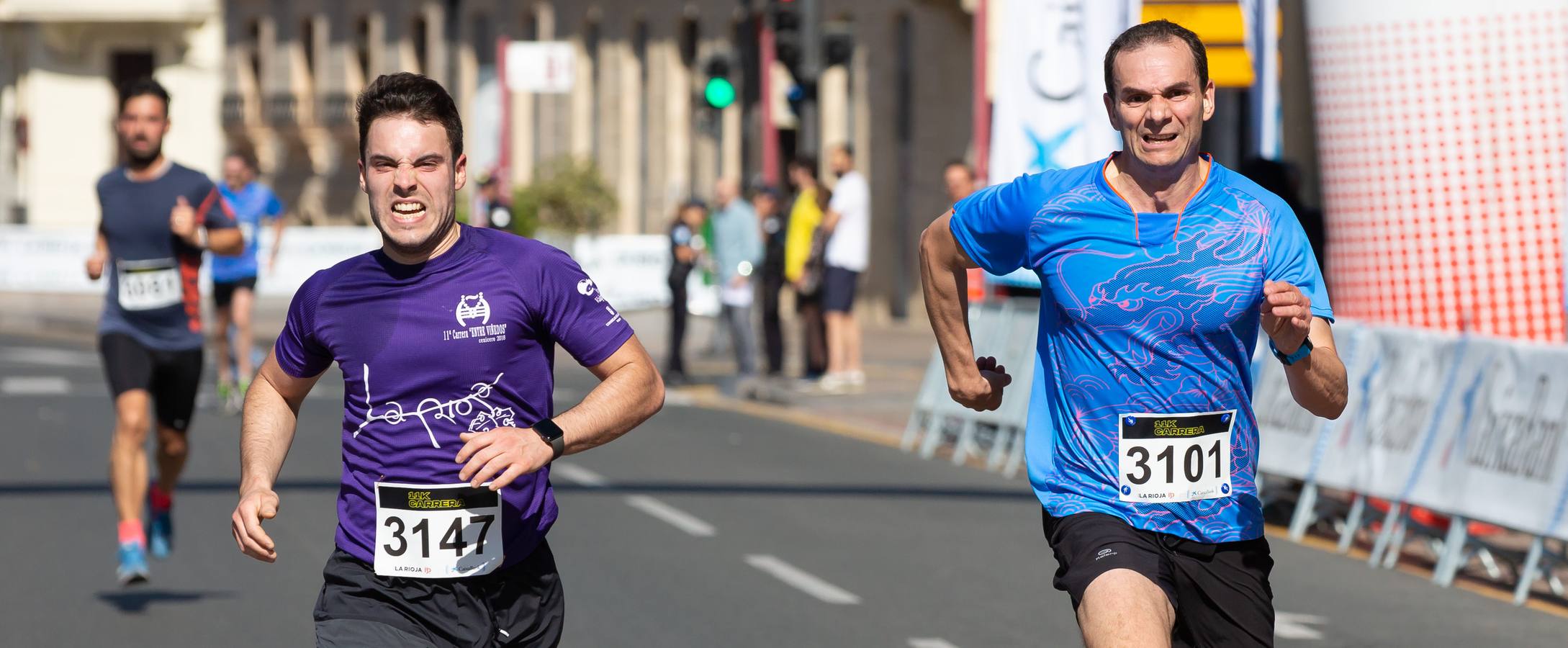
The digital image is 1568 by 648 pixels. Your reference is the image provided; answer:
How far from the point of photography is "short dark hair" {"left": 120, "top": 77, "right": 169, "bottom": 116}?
8.84 m

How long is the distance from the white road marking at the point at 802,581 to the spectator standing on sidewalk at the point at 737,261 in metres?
9.03

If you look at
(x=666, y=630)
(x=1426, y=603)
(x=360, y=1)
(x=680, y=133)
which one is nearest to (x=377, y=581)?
(x=666, y=630)

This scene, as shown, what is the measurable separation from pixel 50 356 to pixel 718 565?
16.6m

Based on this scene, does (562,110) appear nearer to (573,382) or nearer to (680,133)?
(680,133)

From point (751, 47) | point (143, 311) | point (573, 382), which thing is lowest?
point (573, 382)

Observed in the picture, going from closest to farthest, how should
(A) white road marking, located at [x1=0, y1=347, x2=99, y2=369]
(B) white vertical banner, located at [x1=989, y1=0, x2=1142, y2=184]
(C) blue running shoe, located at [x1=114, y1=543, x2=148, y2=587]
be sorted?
1. (C) blue running shoe, located at [x1=114, y1=543, x2=148, y2=587]
2. (B) white vertical banner, located at [x1=989, y1=0, x2=1142, y2=184]
3. (A) white road marking, located at [x1=0, y1=347, x2=99, y2=369]

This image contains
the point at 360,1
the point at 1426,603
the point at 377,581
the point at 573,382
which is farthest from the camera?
the point at 360,1

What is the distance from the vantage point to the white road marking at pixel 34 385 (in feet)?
65.3

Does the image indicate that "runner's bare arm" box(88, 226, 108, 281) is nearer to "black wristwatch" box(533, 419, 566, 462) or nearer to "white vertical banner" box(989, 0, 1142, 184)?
"black wristwatch" box(533, 419, 566, 462)

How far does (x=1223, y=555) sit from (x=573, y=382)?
16.5 meters

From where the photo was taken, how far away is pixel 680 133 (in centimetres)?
4350

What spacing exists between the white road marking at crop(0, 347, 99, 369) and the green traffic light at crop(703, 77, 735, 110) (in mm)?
6683

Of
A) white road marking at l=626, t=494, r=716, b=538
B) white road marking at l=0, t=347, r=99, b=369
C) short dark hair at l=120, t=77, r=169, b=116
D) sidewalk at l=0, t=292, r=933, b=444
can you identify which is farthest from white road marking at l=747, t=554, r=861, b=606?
white road marking at l=0, t=347, r=99, b=369

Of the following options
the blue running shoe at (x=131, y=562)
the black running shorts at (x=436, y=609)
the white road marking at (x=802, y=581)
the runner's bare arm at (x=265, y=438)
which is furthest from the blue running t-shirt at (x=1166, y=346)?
the blue running shoe at (x=131, y=562)
